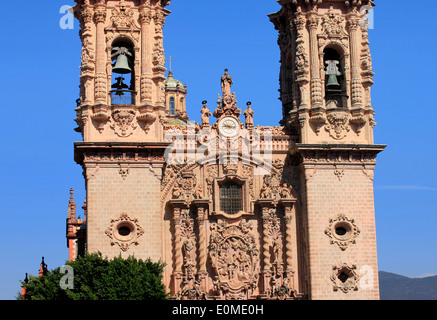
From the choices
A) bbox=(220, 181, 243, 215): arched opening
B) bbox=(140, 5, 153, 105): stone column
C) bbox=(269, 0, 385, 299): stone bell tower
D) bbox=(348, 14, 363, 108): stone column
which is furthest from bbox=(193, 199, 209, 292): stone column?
bbox=(348, 14, 363, 108): stone column

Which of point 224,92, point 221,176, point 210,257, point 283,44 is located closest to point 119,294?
point 210,257

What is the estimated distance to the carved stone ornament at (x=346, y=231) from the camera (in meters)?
36.2

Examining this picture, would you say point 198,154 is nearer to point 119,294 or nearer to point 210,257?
point 210,257

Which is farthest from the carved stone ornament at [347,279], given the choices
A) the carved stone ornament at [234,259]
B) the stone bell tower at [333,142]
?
the carved stone ornament at [234,259]

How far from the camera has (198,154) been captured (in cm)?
→ 3722

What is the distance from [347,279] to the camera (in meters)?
36.0

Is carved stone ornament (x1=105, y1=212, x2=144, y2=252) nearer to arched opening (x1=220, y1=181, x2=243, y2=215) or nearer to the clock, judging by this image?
arched opening (x1=220, y1=181, x2=243, y2=215)

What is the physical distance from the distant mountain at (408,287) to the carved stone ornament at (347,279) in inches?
3799

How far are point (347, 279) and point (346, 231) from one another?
1.95 meters

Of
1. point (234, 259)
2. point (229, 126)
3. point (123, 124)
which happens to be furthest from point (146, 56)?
point (234, 259)

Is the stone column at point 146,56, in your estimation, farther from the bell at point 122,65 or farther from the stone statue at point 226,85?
the stone statue at point 226,85

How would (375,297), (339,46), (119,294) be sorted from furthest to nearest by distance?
1. (339,46)
2. (375,297)
3. (119,294)

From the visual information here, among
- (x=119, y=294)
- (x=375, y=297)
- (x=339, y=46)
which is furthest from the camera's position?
(x=339, y=46)

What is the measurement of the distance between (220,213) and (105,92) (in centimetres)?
664
